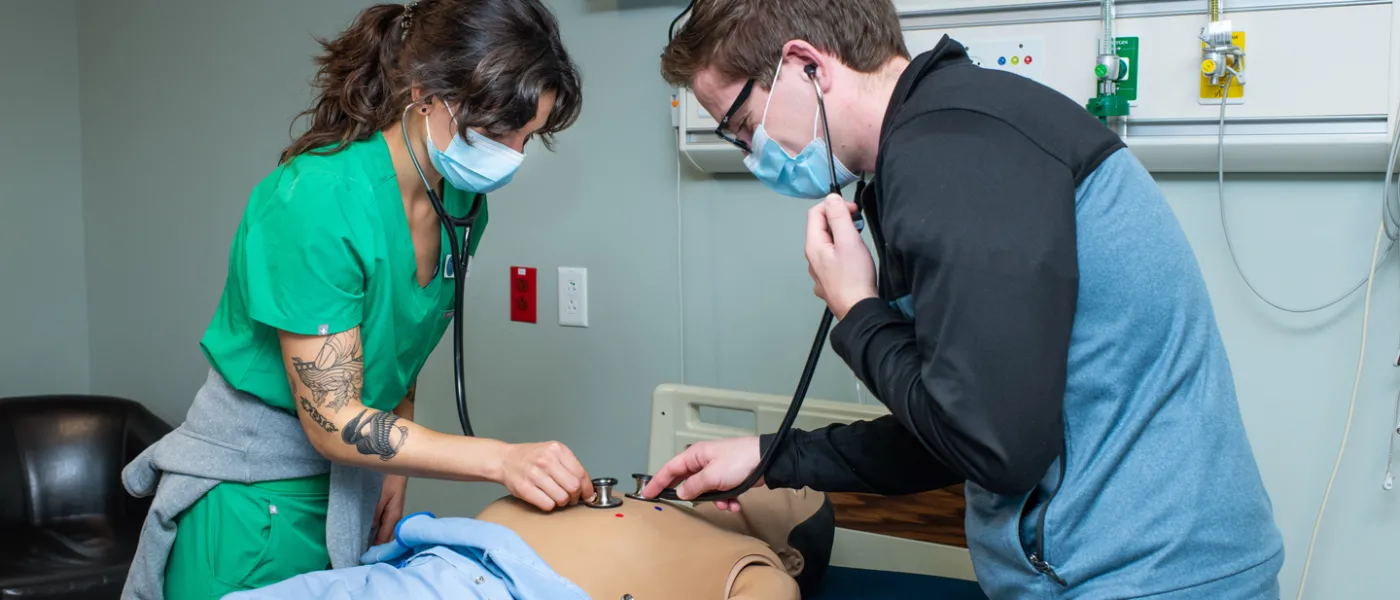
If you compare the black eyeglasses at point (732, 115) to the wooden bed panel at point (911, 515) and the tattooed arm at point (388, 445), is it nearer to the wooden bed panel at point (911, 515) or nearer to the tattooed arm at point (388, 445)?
the tattooed arm at point (388, 445)

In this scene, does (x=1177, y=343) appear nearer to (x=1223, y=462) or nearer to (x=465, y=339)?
(x=1223, y=462)

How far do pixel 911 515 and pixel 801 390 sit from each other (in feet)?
1.71

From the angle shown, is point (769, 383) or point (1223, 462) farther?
point (769, 383)

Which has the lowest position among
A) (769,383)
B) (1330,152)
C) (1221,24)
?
(769,383)

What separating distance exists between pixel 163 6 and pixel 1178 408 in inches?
104

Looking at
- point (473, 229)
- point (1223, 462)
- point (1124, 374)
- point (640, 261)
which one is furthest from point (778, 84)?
point (640, 261)

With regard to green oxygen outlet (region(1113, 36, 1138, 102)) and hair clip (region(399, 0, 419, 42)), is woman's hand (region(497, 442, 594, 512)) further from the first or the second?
green oxygen outlet (region(1113, 36, 1138, 102))

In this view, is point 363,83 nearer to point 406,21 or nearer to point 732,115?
point 406,21

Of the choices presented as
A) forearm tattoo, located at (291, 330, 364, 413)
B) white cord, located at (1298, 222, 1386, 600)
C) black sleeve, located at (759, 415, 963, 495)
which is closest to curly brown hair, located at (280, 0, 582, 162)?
forearm tattoo, located at (291, 330, 364, 413)

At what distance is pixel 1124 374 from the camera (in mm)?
837

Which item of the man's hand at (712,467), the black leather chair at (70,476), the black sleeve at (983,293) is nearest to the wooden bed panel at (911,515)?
the man's hand at (712,467)

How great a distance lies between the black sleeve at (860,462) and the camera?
3.83 feet

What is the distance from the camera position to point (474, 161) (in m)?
1.32

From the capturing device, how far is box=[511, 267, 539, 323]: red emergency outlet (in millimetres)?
2160
